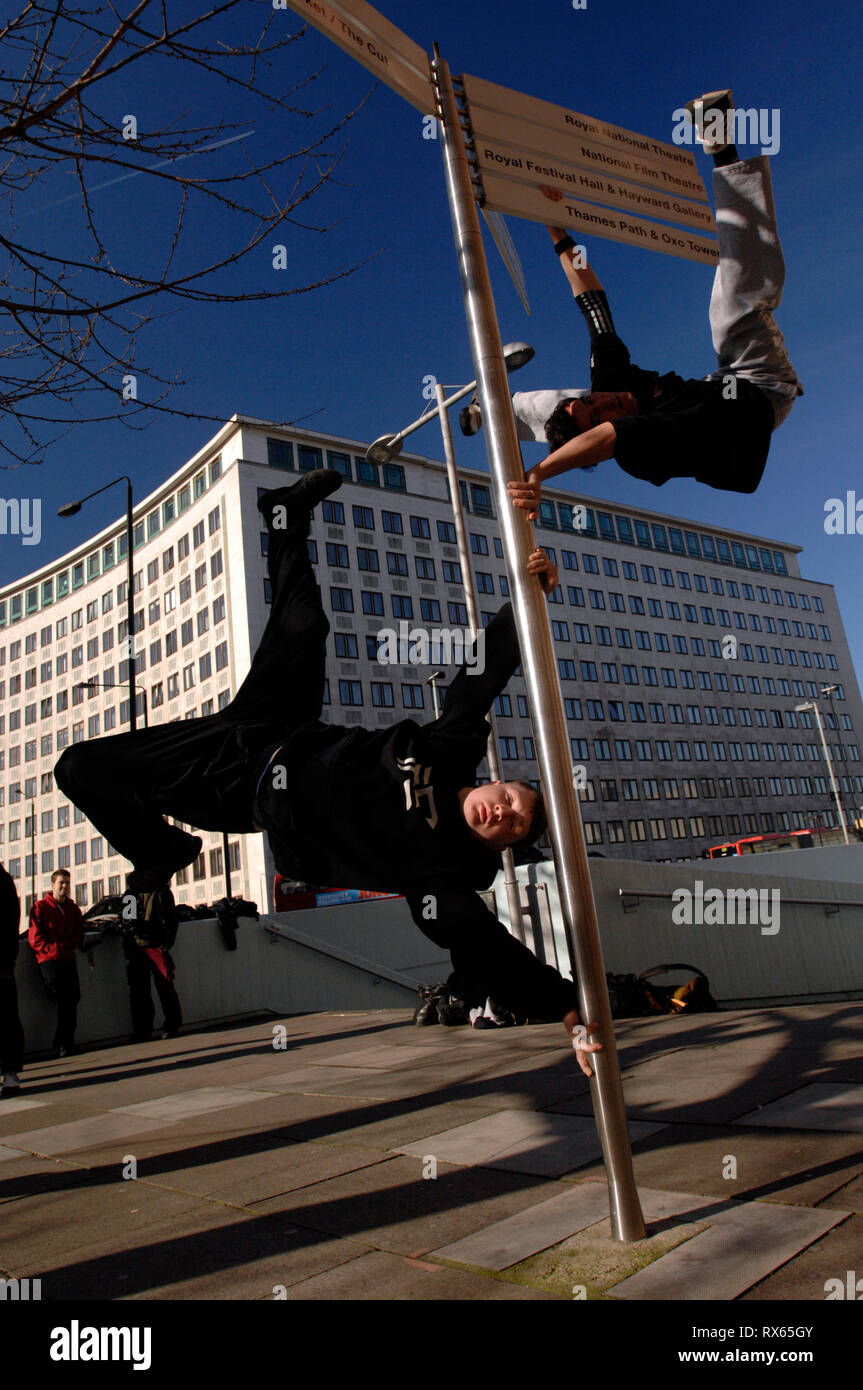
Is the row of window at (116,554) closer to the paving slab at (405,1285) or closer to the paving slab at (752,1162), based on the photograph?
the paving slab at (752,1162)

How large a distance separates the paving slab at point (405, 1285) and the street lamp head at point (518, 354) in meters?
12.1

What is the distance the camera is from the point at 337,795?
3574 millimetres

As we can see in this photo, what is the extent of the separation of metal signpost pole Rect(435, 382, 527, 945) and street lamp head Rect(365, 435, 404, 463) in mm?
839

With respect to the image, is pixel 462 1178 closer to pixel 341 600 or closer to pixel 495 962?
pixel 495 962

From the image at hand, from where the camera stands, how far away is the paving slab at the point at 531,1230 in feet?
10.9

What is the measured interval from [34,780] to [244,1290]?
77558 millimetres

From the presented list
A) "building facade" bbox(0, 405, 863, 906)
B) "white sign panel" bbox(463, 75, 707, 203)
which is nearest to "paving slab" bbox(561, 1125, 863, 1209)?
"white sign panel" bbox(463, 75, 707, 203)

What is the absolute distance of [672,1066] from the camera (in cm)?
631

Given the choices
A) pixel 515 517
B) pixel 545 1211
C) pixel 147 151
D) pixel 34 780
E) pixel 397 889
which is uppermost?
pixel 34 780

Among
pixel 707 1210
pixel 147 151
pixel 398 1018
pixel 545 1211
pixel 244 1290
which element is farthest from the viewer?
pixel 398 1018

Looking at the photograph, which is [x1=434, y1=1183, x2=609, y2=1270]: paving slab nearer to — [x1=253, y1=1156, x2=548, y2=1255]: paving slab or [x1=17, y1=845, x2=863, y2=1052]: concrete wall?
[x1=253, y1=1156, x2=548, y2=1255]: paving slab

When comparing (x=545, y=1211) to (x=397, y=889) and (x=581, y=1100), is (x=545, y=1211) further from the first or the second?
(x=581, y=1100)

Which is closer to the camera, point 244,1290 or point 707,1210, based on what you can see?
point 244,1290

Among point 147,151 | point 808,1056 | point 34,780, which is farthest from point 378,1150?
point 34,780
